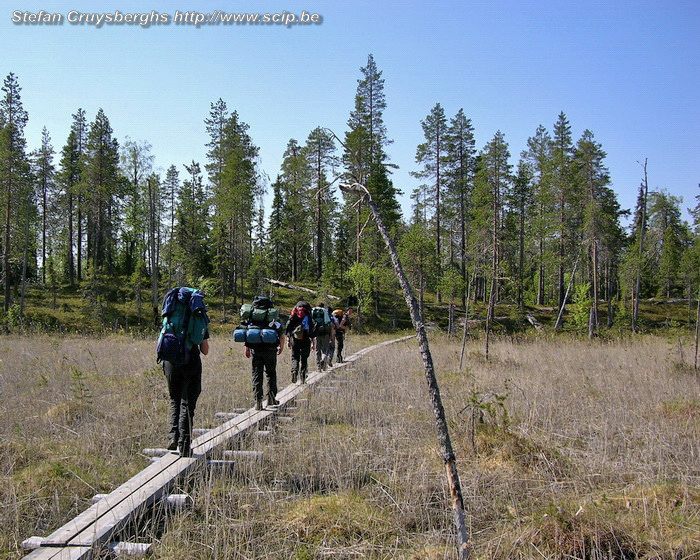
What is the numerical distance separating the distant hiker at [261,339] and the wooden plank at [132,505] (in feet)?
8.46

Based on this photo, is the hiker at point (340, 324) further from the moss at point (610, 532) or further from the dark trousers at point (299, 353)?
the moss at point (610, 532)

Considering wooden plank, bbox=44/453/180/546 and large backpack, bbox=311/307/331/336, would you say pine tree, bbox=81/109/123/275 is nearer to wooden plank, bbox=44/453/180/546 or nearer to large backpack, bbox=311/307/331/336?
large backpack, bbox=311/307/331/336

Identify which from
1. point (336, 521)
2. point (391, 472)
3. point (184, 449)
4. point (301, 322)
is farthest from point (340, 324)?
point (336, 521)

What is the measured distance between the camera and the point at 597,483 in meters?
4.59

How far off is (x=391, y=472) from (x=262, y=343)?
3.28m

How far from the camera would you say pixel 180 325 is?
17.7 ft

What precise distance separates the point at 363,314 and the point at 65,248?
3353 centimetres

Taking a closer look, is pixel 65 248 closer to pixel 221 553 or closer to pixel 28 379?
pixel 28 379

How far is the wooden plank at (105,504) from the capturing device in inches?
136

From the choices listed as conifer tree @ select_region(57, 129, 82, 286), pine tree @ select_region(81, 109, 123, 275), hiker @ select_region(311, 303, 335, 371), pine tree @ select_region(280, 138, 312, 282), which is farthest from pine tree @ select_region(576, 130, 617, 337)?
conifer tree @ select_region(57, 129, 82, 286)

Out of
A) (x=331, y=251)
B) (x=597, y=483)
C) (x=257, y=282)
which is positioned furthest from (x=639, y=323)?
(x=597, y=483)

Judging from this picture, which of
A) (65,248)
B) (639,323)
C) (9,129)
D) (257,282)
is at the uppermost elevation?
(9,129)

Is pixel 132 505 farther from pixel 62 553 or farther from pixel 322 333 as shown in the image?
pixel 322 333

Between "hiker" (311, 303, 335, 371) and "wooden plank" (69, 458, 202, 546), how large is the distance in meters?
5.85
